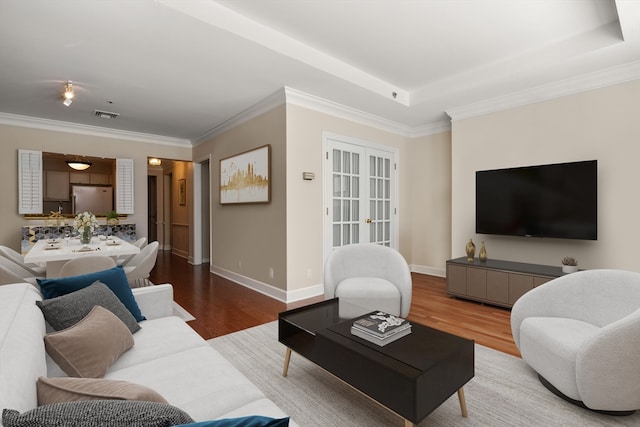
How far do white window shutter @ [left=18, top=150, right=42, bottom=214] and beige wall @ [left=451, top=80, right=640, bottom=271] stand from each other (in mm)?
6696

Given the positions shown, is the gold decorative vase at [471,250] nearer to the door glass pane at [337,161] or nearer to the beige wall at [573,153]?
the beige wall at [573,153]

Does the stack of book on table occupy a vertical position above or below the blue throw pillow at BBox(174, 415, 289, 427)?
below

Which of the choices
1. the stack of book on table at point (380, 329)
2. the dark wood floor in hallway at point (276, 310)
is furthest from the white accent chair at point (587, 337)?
the stack of book on table at point (380, 329)

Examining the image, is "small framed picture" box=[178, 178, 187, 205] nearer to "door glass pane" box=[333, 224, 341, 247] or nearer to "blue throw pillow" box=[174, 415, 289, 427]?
"door glass pane" box=[333, 224, 341, 247]

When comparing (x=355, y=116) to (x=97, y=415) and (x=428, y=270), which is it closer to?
(x=428, y=270)

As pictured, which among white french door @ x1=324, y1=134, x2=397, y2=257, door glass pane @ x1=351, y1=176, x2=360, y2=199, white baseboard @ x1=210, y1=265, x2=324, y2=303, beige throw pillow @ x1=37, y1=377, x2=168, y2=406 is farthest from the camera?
door glass pane @ x1=351, y1=176, x2=360, y2=199

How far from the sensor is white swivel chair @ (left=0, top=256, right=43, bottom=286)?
2918 mm

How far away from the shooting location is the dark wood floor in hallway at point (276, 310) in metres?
3.10

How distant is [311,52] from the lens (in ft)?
11.1

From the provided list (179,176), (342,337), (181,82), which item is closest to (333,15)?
(181,82)

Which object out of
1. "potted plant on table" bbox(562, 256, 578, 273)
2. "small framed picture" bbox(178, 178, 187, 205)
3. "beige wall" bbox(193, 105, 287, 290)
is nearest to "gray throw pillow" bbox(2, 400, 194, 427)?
"beige wall" bbox(193, 105, 287, 290)

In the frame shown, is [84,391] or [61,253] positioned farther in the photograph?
[61,253]

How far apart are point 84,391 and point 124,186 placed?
5.98 metres

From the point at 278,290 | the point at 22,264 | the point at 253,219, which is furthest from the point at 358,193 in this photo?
the point at 22,264
